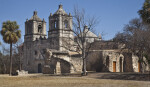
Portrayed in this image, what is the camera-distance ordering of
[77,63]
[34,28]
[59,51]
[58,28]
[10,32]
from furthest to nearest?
[34,28] < [58,28] < [59,51] < [77,63] < [10,32]

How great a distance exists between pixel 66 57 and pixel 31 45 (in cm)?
2305

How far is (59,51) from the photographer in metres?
35.5

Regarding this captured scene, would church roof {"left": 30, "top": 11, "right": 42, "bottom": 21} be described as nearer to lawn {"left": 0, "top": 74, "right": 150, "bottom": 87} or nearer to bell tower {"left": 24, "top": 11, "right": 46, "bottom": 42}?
bell tower {"left": 24, "top": 11, "right": 46, "bottom": 42}

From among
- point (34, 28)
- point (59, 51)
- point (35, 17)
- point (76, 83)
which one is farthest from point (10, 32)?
point (35, 17)

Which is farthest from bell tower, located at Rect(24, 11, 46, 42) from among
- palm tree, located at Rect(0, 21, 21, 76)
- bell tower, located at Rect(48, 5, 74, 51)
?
palm tree, located at Rect(0, 21, 21, 76)

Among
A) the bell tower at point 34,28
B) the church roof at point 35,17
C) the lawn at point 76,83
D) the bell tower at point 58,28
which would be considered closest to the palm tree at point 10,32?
the lawn at point 76,83

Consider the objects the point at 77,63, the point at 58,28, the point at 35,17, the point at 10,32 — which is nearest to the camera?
the point at 10,32

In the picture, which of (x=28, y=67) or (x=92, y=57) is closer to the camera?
(x=92, y=57)

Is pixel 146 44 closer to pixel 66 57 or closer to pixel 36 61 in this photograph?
pixel 66 57

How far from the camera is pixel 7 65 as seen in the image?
166ft

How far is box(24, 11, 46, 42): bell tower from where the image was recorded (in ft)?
187

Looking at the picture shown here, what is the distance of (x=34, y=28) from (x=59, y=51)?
76.2 feet

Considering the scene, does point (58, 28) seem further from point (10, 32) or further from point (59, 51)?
point (10, 32)

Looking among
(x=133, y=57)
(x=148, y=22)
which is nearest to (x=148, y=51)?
(x=148, y=22)
